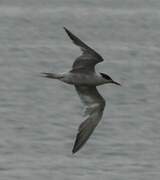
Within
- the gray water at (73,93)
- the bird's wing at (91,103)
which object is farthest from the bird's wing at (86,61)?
the gray water at (73,93)

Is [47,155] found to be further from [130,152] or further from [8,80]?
[8,80]

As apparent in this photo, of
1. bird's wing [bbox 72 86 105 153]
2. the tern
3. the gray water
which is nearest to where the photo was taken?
the tern

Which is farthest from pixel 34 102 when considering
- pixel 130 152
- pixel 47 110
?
pixel 130 152

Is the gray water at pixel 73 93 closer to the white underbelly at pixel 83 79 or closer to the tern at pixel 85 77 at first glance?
the tern at pixel 85 77

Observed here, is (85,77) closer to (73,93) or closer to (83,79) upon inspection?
(83,79)

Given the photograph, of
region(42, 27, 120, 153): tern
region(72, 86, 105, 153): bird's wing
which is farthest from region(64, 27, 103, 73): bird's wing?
region(72, 86, 105, 153): bird's wing

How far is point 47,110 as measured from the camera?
22.0 m

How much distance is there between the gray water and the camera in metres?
18.8

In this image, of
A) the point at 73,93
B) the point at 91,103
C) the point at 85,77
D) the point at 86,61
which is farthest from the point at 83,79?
the point at 73,93

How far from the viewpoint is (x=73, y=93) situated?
2350 centimetres

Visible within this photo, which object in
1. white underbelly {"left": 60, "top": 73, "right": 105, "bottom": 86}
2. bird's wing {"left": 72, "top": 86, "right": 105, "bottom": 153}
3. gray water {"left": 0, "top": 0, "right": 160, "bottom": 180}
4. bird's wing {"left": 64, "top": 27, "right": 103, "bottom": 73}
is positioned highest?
bird's wing {"left": 64, "top": 27, "right": 103, "bottom": 73}

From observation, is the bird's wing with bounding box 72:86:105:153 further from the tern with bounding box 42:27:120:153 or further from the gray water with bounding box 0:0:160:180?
the gray water with bounding box 0:0:160:180

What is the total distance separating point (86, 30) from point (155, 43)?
2.15 m

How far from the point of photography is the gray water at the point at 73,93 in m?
18.8
